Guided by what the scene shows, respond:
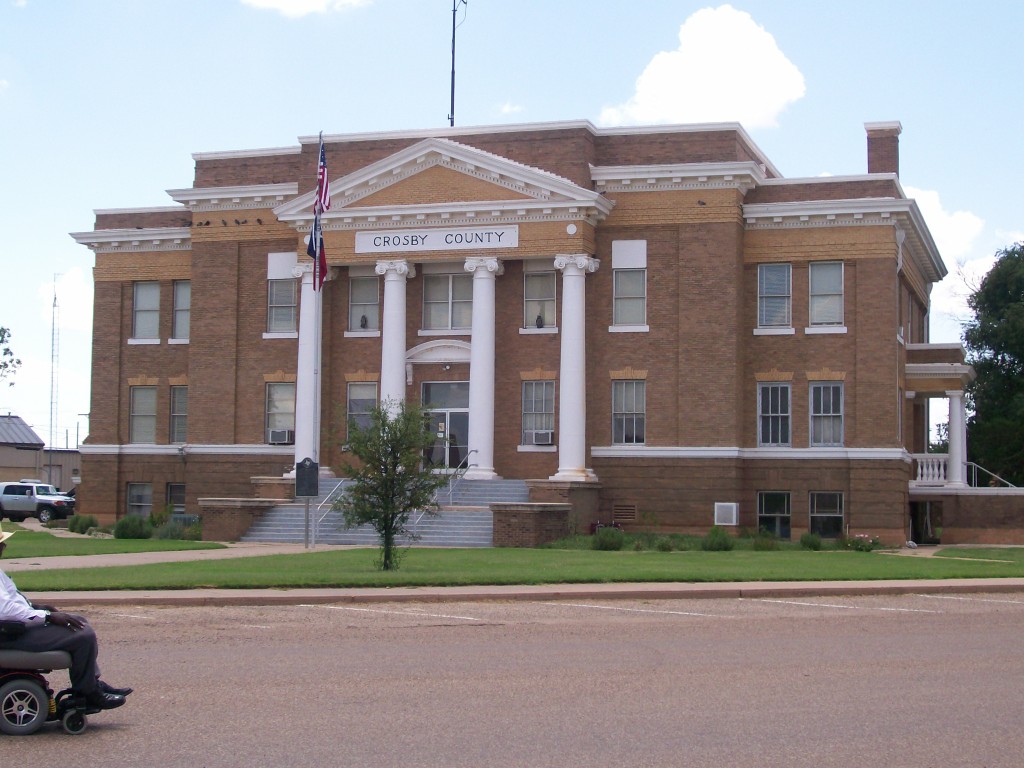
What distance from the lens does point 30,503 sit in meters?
60.4

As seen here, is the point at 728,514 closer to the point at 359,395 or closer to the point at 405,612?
the point at 359,395

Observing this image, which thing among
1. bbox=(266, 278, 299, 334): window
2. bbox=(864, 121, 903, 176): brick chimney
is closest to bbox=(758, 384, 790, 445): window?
bbox=(864, 121, 903, 176): brick chimney

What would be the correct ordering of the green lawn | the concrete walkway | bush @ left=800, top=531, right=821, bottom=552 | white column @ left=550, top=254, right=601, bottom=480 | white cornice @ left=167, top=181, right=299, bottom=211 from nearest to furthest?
the concrete walkway → the green lawn → bush @ left=800, top=531, right=821, bottom=552 → white column @ left=550, top=254, right=601, bottom=480 → white cornice @ left=167, top=181, right=299, bottom=211

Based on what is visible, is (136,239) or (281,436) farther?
(136,239)

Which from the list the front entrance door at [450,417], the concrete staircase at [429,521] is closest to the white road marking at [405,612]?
the concrete staircase at [429,521]

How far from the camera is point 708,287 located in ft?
128

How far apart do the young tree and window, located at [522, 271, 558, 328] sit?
1534 cm

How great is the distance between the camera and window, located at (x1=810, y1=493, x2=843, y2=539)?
3925 cm

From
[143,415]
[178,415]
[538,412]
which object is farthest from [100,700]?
[143,415]

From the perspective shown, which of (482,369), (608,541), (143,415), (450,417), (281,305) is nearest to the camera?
(608,541)

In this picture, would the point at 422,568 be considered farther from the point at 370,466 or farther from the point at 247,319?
the point at 247,319

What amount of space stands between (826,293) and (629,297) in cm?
558

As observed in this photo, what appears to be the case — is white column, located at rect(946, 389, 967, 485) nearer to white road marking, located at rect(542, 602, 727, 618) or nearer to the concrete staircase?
the concrete staircase

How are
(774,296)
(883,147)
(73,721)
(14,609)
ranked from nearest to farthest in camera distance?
(14,609)
(73,721)
(774,296)
(883,147)
